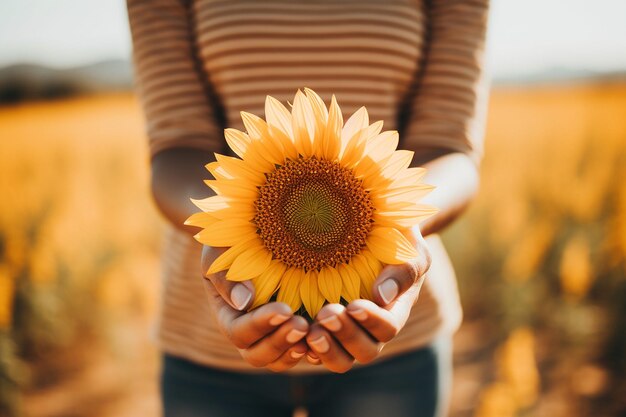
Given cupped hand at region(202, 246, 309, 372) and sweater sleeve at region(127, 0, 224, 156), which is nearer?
cupped hand at region(202, 246, 309, 372)

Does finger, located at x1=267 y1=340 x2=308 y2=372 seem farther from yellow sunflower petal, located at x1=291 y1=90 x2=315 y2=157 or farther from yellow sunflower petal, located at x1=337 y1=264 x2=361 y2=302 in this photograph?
yellow sunflower petal, located at x1=291 y1=90 x2=315 y2=157

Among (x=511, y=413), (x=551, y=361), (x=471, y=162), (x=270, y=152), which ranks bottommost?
(x=551, y=361)

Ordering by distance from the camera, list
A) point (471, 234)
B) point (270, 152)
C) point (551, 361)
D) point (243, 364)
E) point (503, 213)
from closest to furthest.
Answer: point (270, 152)
point (243, 364)
point (551, 361)
point (503, 213)
point (471, 234)

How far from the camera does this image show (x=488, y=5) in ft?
4.72

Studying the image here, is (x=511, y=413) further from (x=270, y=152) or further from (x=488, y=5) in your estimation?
(x=270, y=152)

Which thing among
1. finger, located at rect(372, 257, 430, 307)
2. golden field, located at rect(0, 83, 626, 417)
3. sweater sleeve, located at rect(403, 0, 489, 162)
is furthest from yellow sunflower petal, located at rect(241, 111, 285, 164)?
golden field, located at rect(0, 83, 626, 417)

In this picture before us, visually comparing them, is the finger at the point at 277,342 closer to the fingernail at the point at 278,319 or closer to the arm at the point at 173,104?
the fingernail at the point at 278,319

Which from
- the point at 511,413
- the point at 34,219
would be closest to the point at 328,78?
the point at 511,413

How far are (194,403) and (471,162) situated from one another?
1052mm

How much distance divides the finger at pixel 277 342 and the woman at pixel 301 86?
377 mm

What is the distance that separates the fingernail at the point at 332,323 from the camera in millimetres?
877

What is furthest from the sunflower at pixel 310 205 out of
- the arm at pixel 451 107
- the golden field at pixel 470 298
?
the golden field at pixel 470 298

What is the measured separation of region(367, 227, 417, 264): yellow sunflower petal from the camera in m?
0.97

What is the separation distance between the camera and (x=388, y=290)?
921 mm
